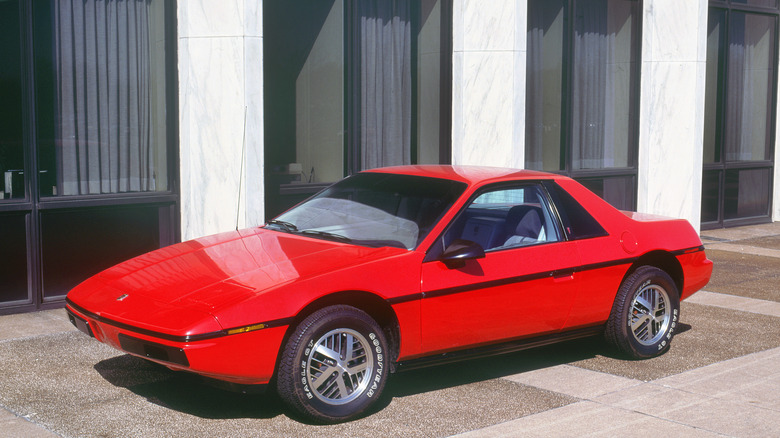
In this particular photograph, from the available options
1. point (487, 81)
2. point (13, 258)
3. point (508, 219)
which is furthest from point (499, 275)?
point (487, 81)

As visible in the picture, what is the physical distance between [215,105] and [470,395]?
15.9 ft

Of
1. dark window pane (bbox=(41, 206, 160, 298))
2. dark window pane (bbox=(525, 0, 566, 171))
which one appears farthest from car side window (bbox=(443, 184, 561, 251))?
dark window pane (bbox=(525, 0, 566, 171))

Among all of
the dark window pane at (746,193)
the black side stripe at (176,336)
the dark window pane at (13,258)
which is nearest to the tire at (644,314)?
the black side stripe at (176,336)

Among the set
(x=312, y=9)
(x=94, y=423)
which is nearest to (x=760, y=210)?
(x=312, y=9)

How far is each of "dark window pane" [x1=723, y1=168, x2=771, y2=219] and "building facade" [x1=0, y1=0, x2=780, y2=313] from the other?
79mm

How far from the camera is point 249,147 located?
977cm

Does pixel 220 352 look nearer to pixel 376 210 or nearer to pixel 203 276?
pixel 203 276

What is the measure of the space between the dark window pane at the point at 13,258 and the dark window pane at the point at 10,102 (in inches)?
9.7

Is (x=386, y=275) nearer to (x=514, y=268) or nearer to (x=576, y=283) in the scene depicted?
(x=514, y=268)

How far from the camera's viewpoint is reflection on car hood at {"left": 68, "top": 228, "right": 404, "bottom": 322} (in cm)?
522

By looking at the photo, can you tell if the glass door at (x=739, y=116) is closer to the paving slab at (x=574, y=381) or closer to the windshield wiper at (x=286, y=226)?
the paving slab at (x=574, y=381)

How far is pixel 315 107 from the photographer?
10883 mm

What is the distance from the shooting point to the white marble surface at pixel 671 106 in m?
14.3

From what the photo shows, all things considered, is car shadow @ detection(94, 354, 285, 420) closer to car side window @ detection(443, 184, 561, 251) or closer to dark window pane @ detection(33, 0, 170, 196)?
car side window @ detection(443, 184, 561, 251)
